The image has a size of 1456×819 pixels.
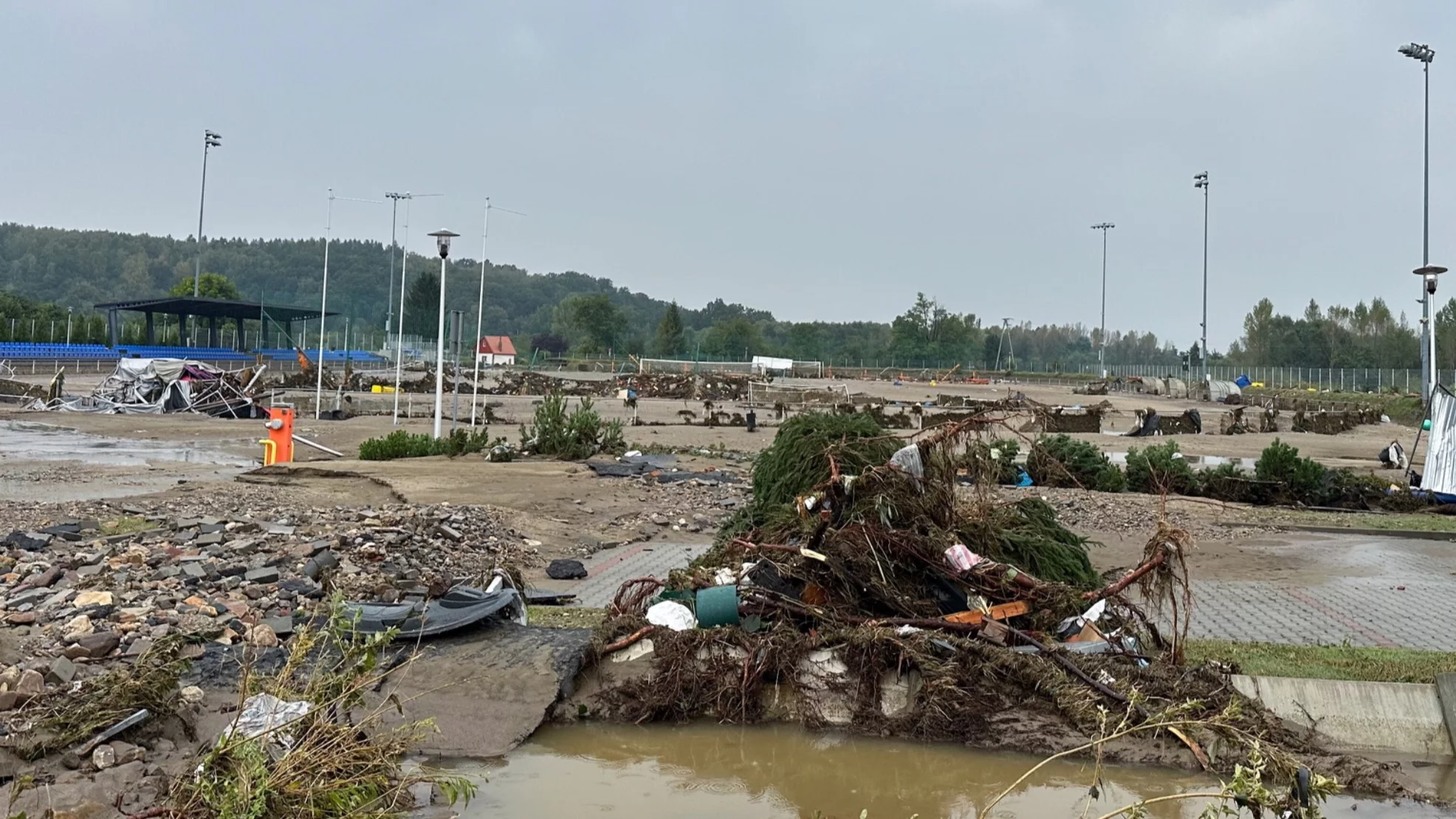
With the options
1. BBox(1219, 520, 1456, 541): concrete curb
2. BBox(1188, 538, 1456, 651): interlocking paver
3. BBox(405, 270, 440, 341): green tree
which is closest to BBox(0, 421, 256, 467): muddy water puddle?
BBox(1219, 520, 1456, 541): concrete curb

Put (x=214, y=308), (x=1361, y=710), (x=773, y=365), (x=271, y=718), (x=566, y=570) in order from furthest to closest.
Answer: (x=773, y=365), (x=214, y=308), (x=566, y=570), (x=1361, y=710), (x=271, y=718)

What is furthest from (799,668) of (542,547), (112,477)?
(112,477)

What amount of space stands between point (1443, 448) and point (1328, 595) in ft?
A: 34.3

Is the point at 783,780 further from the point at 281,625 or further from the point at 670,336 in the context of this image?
the point at 670,336

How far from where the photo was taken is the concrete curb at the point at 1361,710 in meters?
6.78

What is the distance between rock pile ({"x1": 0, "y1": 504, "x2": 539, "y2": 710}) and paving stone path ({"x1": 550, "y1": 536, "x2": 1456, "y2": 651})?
1318mm

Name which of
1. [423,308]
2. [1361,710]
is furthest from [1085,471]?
[423,308]

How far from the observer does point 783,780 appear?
20.9ft

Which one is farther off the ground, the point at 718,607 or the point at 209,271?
the point at 209,271

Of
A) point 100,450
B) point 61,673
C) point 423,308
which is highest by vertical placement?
point 423,308

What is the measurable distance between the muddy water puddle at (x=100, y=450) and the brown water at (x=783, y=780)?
60.1 ft

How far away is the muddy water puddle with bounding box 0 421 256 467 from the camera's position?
23453 mm

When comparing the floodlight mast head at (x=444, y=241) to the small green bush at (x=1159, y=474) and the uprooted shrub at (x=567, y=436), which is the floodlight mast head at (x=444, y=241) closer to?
the uprooted shrub at (x=567, y=436)

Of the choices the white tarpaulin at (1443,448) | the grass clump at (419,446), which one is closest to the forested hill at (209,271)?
the grass clump at (419,446)
